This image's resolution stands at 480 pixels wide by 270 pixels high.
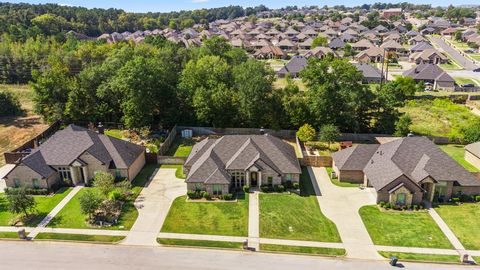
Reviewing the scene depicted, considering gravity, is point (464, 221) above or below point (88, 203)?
below

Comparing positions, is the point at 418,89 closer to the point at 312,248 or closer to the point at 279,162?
the point at 279,162

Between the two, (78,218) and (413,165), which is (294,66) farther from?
(78,218)

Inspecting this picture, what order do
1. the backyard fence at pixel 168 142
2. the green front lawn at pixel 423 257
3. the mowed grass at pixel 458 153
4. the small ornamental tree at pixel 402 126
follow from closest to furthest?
the green front lawn at pixel 423 257 → the mowed grass at pixel 458 153 → the backyard fence at pixel 168 142 → the small ornamental tree at pixel 402 126

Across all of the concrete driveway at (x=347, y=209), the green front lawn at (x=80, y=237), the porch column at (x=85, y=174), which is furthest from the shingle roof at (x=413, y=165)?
the porch column at (x=85, y=174)

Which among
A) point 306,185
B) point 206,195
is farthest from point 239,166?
point 306,185

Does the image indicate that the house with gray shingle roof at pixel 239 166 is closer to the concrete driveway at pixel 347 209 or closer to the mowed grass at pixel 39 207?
the concrete driveway at pixel 347 209

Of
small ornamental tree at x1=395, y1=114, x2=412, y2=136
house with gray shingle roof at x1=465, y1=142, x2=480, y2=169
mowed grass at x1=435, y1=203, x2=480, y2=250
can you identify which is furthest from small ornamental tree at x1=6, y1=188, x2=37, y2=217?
house with gray shingle roof at x1=465, y1=142, x2=480, y2=169
